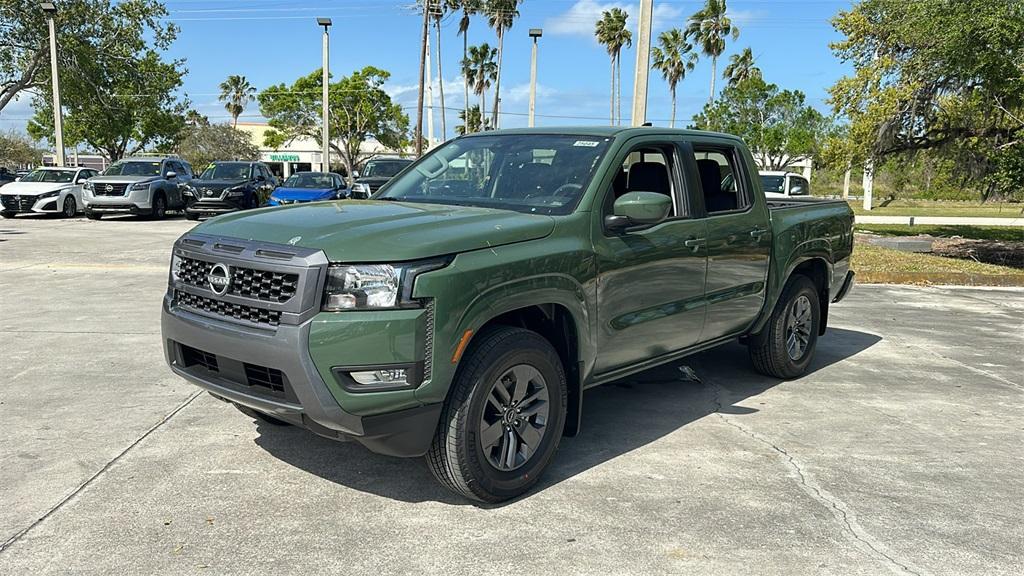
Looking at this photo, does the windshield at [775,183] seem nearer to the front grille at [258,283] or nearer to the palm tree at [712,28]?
the front grille at [258,283]

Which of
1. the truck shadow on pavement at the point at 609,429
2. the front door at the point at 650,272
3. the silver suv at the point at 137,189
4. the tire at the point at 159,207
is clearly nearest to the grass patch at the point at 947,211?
the silver suv at the point at 137,189

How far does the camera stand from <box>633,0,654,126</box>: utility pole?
13.3 metres

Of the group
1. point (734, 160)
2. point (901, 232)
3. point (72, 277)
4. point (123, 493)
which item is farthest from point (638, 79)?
point (901, 232)

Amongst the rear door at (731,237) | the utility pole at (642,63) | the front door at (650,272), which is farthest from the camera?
the utility pole at (642,63)

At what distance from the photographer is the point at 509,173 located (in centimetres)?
477

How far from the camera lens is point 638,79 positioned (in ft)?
44.6

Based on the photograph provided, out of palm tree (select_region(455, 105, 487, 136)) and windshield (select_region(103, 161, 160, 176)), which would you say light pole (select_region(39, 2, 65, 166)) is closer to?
windshield (select_region(103, 161, 160, 176))

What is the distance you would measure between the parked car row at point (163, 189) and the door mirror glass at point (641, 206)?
1639 cm

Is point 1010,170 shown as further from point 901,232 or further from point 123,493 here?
point 123,493

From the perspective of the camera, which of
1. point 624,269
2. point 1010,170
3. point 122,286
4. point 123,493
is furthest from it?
point 1010,170

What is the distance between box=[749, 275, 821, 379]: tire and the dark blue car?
15.0 meters

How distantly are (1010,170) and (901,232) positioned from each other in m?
7.27

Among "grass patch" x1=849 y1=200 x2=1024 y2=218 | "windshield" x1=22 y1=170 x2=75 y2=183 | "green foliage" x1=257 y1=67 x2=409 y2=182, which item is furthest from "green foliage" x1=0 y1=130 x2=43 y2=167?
"grass patch" x1=849 y1=200 x2=1024 y2=218

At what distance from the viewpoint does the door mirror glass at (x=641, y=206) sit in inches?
168
